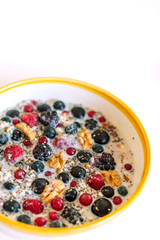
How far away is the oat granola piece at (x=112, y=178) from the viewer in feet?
3.56

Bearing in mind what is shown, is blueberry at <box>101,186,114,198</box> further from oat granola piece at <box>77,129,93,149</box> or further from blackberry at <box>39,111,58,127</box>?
blackberry at <box>39,111,58,127</box>

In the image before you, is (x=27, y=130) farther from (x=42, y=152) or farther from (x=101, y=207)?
(x=101, y=207)

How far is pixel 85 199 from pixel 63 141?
0.26 meters

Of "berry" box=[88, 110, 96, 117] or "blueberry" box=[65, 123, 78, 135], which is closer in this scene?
"blueberry" box=[65, 123, 78, 135]

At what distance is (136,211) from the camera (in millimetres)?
1141

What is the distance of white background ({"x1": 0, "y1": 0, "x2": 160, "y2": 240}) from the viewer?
1607 millimetres

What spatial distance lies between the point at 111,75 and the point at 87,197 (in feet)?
2.74

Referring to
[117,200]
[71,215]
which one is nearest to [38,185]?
[71,215]

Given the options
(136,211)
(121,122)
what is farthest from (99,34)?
(136,211)

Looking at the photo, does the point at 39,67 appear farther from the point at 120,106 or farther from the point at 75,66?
the point at 120,106

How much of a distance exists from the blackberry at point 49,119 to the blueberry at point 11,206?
382 mm

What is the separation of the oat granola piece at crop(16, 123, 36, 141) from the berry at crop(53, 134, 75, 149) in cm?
8

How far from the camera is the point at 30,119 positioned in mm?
1281

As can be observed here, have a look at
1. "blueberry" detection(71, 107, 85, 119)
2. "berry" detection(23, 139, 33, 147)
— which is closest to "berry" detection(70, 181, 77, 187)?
"berry" detection(23, 139, 33, 147)
